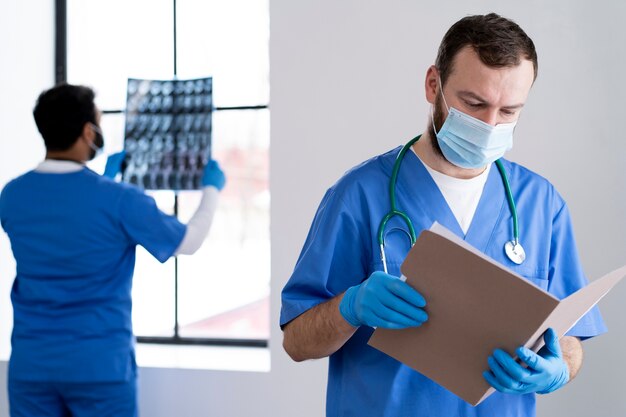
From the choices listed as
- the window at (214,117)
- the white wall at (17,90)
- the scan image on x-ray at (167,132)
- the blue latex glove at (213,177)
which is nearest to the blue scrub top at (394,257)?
the blue latex glove at (213,177)

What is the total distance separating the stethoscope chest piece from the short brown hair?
32cm

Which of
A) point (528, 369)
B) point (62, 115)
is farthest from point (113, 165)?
point (528, 369)

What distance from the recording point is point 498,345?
995 millimetres

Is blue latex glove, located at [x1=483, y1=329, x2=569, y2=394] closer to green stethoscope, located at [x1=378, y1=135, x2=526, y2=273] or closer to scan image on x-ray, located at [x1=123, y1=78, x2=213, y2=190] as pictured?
green stethoscope, located at [x1=378, y1=135, x2=526, y2=273]

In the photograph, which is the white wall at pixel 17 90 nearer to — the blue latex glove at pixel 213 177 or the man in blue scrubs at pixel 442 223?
the blue latex glove at pixel 213 177

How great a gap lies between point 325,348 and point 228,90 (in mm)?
1653

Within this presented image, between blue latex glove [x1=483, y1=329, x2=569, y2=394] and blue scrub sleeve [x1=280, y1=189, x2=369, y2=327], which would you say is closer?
blue latex glove [x1=483, y1=329, x2=569, y2=394]

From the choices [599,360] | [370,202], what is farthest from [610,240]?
[370,202]

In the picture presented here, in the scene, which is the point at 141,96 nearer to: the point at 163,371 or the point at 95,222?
the point at 95,222

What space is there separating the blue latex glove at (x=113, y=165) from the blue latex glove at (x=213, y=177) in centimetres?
31

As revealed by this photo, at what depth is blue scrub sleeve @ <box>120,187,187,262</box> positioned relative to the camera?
1.81 meters

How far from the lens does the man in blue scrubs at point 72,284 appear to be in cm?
178

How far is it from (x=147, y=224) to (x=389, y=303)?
3.28 ft

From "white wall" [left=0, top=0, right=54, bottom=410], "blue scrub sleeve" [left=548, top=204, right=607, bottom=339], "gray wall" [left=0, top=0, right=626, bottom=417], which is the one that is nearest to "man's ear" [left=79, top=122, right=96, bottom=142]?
"gray wall" [left=0, top=0, right=626, bottom=417]
